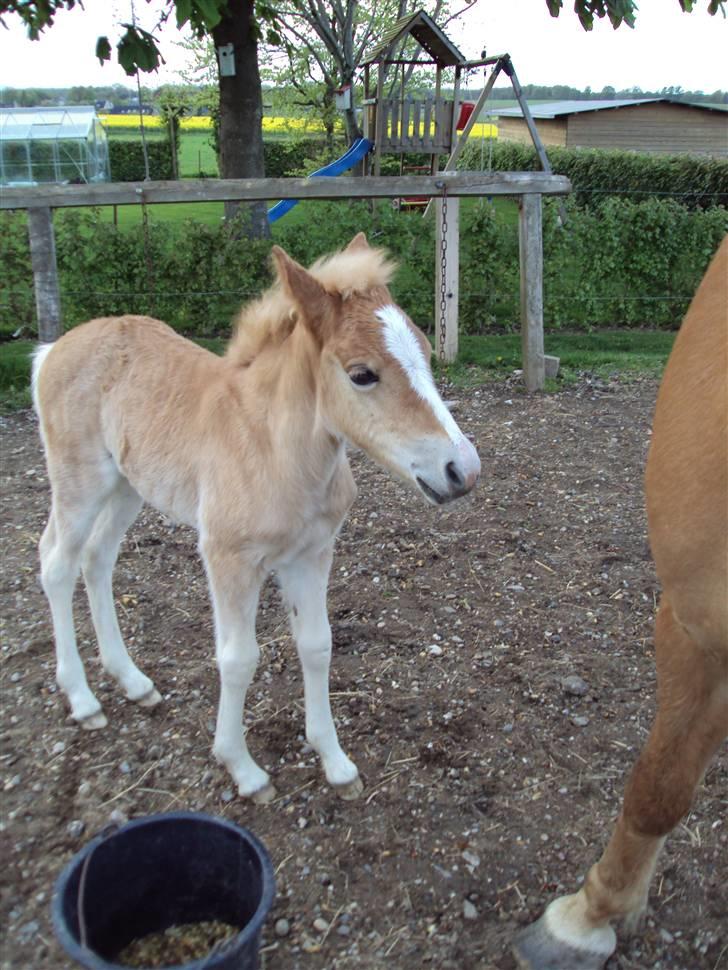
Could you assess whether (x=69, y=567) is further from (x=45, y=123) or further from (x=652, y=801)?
(x=45, y=123)

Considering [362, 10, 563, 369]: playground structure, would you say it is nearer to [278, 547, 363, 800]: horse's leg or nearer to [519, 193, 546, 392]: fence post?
[519, 193, 546, 392]: fence post

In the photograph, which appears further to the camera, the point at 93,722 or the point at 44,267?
the point at 44,267

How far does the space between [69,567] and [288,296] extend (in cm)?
139

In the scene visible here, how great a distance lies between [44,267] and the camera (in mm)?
5961

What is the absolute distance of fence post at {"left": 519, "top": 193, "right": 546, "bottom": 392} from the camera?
22.6 ft

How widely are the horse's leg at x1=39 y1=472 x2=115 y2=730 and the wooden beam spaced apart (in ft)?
11.3

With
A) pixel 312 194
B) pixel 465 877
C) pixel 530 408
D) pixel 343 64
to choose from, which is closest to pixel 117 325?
pixel 465 877

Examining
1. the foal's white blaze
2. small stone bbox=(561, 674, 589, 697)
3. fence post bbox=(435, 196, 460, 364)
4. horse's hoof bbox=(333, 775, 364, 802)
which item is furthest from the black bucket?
fence post bbox=(435, 196, 460, 364)

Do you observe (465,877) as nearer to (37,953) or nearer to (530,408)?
(37,953)

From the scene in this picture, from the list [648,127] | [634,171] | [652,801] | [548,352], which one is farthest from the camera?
[648,127]

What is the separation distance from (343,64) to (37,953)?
19.9 m

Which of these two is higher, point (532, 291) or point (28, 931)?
point (532, 291)

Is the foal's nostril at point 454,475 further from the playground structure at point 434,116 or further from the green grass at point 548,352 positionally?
the playground structure at point 434,116

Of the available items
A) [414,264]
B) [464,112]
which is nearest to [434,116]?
[464,112]
